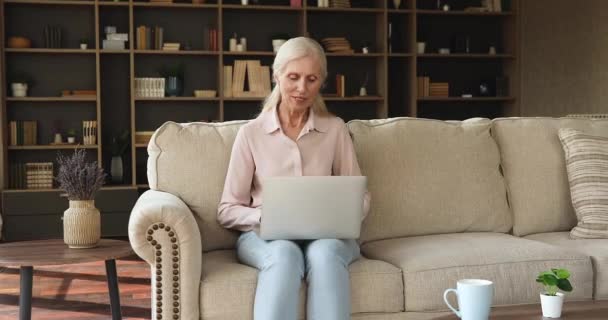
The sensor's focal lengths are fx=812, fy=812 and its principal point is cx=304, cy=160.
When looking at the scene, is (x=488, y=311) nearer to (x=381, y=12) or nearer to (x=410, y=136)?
(x=410, y=136)

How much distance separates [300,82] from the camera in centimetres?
286

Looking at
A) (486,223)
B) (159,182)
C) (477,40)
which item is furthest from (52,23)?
(486,223)

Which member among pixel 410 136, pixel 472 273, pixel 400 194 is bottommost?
pixel 472 273

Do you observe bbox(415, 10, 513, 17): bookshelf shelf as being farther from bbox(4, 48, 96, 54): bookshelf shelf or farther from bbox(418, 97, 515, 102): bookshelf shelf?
bbox(4, 48, 96, 54): bookshelf shelf

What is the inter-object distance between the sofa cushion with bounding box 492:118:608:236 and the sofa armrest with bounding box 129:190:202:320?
1.43 m

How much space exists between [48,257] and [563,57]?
202 inches

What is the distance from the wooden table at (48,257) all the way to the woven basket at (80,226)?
34 millimetres

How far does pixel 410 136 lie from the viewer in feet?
10.6

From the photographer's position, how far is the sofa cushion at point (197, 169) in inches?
115

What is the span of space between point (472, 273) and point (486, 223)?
567 mm

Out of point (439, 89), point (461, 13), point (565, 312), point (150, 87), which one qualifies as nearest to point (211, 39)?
point (150, 87)

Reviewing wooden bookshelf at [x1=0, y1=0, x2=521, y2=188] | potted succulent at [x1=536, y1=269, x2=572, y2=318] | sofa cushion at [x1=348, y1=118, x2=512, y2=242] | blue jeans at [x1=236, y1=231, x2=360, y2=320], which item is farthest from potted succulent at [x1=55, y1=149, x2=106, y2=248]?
wooden bookshelf at [x1=0, y1=0, x2=521, y2=188]

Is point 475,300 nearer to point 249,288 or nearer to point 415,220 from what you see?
point 249,288

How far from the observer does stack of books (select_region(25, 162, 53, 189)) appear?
6508 millimetres
